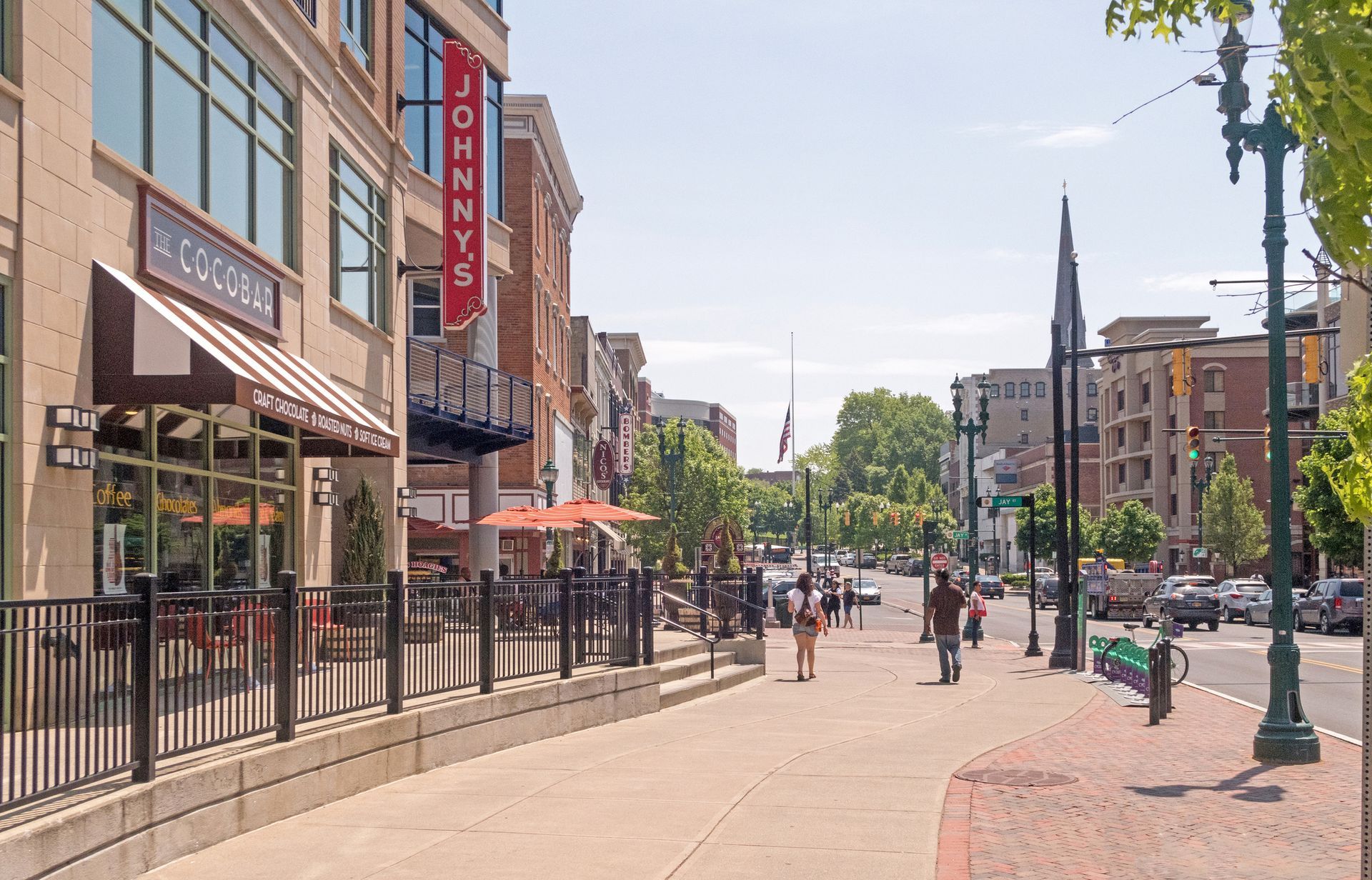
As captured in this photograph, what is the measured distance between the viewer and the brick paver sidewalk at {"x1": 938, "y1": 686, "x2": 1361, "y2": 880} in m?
Result: 8.46

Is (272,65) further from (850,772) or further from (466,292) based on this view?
(850,772)

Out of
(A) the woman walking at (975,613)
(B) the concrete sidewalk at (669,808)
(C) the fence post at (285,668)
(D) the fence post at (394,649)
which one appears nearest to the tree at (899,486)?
(A) the woman walking at (975,613)

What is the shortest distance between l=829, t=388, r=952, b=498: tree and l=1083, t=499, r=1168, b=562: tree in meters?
96.5

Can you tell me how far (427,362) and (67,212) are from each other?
15.1 metres

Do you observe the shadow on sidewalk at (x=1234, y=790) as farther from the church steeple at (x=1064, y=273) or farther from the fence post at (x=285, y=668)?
the church steeple at (x=1064, y=273)

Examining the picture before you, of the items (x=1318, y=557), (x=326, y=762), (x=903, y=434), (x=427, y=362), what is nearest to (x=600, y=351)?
(x=1318, y=557)

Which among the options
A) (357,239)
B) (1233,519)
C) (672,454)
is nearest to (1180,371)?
(357,239)

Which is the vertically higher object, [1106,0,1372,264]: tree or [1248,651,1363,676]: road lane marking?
[1106,0,1372,264]: tree

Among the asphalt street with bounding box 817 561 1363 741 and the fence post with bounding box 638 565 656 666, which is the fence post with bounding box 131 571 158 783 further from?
the fence post with bounding box 638 565 656 666

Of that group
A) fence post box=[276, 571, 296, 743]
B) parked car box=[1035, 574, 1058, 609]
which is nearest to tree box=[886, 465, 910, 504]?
parked car box=[1035, 574, 1058, 609]

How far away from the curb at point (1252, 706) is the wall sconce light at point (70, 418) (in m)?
10.7

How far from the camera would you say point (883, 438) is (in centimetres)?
18812

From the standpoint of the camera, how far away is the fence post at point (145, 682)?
7973 mm

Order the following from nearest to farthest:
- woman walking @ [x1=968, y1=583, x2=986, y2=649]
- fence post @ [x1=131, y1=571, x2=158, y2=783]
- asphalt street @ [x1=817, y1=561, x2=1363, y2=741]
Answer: fence post @ [x1=131, y1=571, x2=158, y2=783], asphalt street @ [x1=817, y1=561, x2=1363, y2=741], woman walking @ [x1=968, y1=583, x2=986, y2=649]
